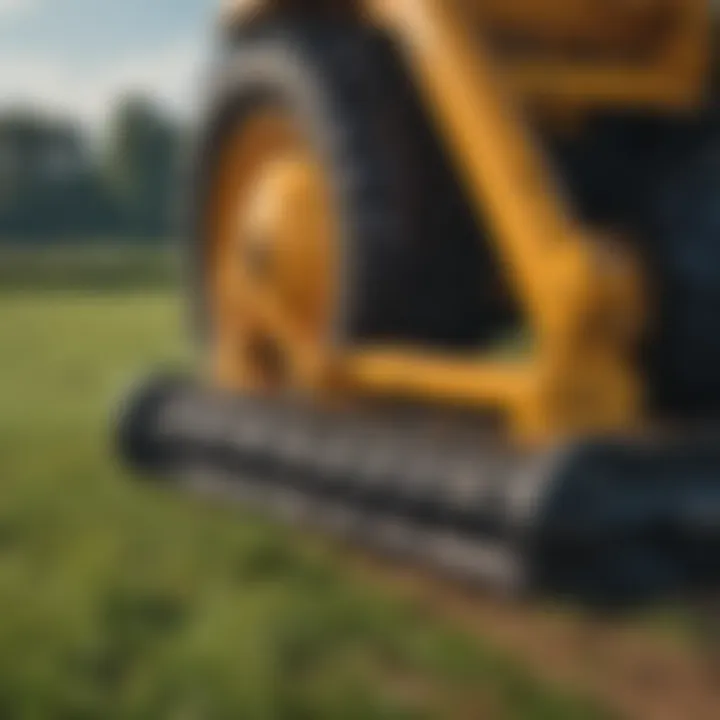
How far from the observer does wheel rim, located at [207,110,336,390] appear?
11.3 feet

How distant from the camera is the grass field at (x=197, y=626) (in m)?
2.03

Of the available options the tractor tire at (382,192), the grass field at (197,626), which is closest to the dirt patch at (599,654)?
the grass field at (197,626)

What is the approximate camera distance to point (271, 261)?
3482mm

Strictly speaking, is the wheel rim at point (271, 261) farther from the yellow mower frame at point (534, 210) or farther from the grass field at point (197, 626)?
the grass field at point (197, 626)

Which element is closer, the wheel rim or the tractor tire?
the tractor tire

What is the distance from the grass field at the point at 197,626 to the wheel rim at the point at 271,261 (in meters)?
0.39

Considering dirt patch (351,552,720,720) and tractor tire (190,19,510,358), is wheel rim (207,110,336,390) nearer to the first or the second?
tractor tire (190,19,510,358)

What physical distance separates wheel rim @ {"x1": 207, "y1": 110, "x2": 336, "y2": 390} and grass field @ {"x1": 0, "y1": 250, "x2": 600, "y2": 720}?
394 millimetres

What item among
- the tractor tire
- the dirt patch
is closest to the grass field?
the dirt patch

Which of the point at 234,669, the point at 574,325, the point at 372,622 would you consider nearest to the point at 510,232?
the point at 574,325

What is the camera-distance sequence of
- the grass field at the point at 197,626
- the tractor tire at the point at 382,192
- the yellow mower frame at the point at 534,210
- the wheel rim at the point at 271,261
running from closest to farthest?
the grass field at the point at 197,626
the yellow mower frame at the point at 534,210
the tractor tire at the point at 382,192
the wheel rim at the point at 271,261

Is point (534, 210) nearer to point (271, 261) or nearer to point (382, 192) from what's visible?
point (382, 192)

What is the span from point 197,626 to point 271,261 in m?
1.25

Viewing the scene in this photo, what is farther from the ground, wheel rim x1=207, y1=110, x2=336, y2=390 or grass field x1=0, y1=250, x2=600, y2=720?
wheel rim x1=207, y1=110, x2=336, y2=390
